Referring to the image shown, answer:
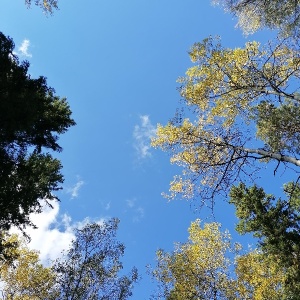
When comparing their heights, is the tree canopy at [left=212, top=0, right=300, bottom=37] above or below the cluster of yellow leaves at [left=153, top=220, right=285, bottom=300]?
above

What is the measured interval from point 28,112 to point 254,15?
27.6 ft

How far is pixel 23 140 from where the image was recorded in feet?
29.3

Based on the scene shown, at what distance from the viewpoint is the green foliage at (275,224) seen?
427 inches

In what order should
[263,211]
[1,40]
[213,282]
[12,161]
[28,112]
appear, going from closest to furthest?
[28,112], [1,40], [12,161], [263,211], [213,282]

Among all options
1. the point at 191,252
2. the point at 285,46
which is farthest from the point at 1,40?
the point at 191,252

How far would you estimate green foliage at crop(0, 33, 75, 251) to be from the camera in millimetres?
7367

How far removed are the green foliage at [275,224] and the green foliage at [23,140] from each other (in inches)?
273

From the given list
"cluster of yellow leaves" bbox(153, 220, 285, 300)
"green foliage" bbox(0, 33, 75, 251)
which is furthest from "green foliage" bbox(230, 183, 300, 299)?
"green foliage" bbox(0, 33, 75, 251)

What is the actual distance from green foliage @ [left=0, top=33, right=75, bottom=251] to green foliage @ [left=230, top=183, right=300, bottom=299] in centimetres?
694

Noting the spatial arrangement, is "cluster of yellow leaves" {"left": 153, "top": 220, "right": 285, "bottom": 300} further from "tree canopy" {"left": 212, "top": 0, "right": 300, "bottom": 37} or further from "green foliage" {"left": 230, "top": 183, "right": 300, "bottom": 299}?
→ "tree canopy" {"left": 212, "top": 0, "right": 300, "bottom": 37}

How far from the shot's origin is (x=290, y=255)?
36.1 feet

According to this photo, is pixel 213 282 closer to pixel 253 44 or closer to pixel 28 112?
pixel 253 44

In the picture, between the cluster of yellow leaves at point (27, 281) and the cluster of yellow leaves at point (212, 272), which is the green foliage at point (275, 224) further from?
the cluster of yellow leaves at point (27, 281)

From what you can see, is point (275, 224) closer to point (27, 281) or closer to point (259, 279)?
point (259, 279)
